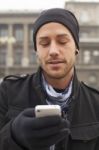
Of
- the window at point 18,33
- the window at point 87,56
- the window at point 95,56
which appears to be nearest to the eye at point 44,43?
the window at point 87,56

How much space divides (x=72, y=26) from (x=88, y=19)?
192 ft

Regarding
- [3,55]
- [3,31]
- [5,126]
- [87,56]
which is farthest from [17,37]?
[5,126]

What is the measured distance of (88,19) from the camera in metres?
60.8

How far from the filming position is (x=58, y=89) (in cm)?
273

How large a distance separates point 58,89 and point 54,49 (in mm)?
216

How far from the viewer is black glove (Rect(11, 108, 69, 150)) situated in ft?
7.63

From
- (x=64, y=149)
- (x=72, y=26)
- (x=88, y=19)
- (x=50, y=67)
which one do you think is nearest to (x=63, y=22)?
(x=72, y=26)

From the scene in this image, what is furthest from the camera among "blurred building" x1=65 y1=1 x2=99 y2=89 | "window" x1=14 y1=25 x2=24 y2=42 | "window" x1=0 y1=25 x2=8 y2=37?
"window" x1=14 y1=25 x2=24 y2=42

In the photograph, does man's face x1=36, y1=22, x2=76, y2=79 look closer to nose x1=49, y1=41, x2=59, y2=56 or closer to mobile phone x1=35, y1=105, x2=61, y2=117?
nose x1=49, y1=41, x2=59, y2=56

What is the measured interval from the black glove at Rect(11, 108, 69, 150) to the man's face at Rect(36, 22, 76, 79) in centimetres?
33

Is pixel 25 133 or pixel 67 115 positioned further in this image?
pixel 67 115

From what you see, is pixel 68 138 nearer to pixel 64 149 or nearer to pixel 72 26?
pixel 64 149

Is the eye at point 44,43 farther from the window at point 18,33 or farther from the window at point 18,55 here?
the window at point 18,33

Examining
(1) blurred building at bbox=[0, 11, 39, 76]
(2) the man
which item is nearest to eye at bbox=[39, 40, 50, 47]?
(2) the man
